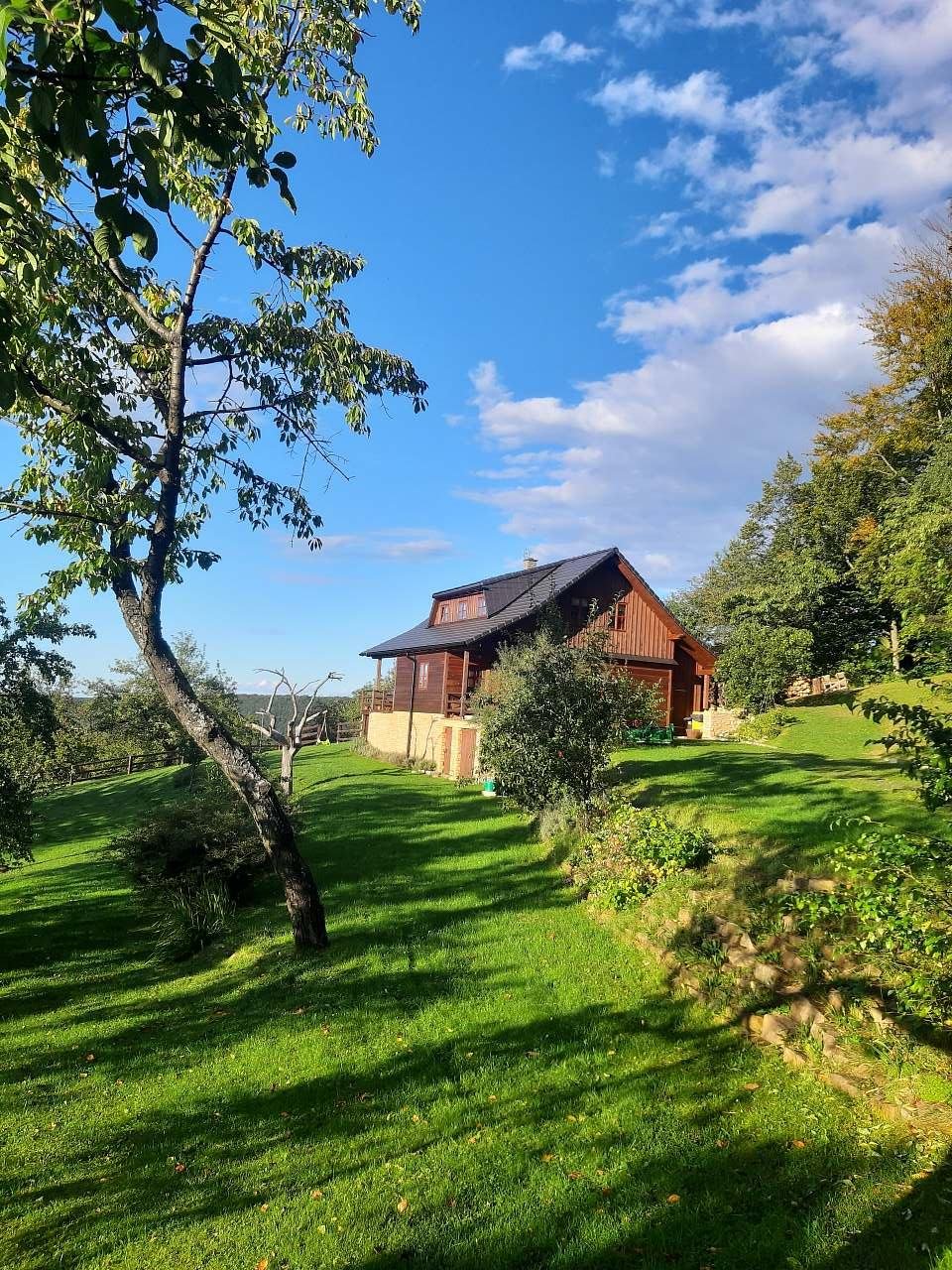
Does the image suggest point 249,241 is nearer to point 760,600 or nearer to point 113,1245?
point 113,1245

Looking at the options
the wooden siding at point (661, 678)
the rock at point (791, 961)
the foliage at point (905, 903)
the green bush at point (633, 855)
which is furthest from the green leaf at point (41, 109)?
the wooden siding at point (661, 678)

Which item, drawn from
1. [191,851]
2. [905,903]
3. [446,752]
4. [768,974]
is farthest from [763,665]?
[905,903]

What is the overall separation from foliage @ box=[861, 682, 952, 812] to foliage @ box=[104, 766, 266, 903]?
9775 mm

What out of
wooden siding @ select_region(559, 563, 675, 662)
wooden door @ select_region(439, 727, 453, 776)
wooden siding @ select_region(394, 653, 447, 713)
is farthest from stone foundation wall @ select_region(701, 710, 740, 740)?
wooden siding @ select_region(394, 653, 447, 713)

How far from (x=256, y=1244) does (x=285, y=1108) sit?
1.64 metres

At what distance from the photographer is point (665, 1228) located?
411 centimetres

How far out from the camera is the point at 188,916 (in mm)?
10227

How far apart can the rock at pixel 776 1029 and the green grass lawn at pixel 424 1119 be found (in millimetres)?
260

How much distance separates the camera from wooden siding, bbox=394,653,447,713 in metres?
29.1

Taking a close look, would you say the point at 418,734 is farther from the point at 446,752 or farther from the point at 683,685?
the point at 683,685

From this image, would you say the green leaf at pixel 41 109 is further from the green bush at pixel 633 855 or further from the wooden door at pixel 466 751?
the wooden door at pixel 466 751

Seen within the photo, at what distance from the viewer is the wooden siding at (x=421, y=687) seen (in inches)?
1145

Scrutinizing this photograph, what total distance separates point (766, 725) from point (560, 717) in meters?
15.4

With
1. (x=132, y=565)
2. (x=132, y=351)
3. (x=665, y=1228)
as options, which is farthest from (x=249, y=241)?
(x=665, y=1228)
